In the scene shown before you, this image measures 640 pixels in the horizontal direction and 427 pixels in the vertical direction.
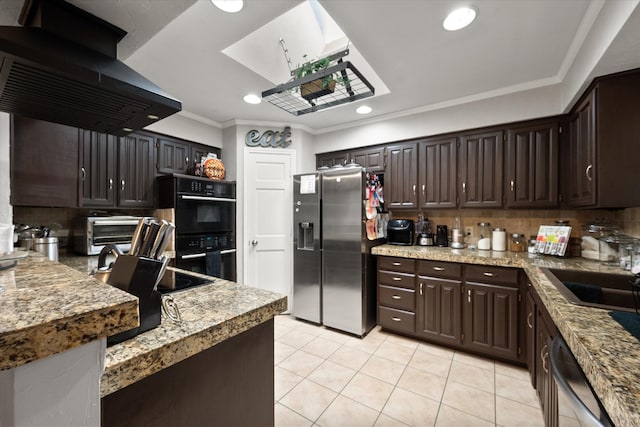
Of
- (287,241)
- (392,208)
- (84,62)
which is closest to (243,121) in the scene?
(287,241)

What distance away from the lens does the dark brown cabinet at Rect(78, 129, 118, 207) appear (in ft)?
7.85

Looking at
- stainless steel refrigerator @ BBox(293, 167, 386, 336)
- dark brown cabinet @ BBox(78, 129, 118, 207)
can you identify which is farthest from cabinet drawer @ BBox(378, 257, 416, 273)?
dark brown cabinet @ BBox(78, 129, 118, 207)

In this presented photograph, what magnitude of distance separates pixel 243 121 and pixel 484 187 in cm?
282

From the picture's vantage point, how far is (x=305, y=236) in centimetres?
323

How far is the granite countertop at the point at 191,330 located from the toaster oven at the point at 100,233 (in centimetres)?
181

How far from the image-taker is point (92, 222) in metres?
2.39

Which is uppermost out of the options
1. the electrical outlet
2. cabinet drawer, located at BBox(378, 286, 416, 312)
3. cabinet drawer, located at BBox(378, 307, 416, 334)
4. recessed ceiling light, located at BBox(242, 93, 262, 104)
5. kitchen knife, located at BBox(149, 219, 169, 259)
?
recessed ceiling light, located at BBox(242, 93, 262, 104)

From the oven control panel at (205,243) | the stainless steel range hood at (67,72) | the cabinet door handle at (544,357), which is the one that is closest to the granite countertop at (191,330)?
the stainless steel range hood at (67,72)

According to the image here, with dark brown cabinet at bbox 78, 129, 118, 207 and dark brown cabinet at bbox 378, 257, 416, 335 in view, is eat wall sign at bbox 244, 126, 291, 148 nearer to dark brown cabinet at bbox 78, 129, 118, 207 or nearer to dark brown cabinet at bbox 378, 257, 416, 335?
dark brown cabinet at bbox 78, 129, 118, 207

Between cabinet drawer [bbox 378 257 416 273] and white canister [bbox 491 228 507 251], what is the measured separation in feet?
2.74

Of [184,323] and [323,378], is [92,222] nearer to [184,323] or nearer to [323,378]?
[184,323]

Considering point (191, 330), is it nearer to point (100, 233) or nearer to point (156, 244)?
point (156, 244)

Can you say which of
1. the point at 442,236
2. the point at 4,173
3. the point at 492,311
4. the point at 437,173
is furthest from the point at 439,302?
the point at 4,173

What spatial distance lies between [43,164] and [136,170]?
705 millimetres
